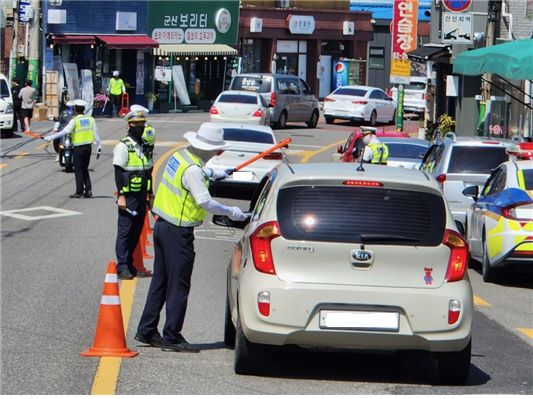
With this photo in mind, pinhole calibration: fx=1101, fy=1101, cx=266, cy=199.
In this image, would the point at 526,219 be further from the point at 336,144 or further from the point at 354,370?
the point at 336,144

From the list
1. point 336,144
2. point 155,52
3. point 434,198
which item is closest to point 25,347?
point 434,198

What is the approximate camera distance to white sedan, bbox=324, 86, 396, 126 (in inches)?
1681

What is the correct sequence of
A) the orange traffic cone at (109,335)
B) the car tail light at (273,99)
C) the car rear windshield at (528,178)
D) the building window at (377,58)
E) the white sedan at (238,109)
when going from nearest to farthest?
the orange traffic cone at (109,335) → the car rear windshield at (528,178) → the white sedan at (238,109) → the car tail light at (273,99) → the building window at (377,58)

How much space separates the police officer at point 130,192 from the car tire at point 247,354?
4.79 meters

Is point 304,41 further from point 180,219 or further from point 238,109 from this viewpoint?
point 180,219

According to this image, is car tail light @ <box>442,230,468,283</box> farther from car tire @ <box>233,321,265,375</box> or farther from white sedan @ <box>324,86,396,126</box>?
white sedan @ <box>324,86,396,126</box>

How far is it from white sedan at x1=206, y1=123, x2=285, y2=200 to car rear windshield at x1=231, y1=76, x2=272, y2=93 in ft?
53.2

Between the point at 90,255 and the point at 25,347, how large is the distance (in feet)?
18.5

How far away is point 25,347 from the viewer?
8484 mm

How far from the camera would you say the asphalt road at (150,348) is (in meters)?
7.50

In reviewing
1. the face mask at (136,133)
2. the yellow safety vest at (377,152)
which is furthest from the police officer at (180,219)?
the yellow safety vest at (377,152)

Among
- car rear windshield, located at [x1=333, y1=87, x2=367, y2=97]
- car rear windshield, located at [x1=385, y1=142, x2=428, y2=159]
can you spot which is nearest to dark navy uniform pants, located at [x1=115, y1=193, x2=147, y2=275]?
car rear windshield, located at [x1=385, y1=142, x2=428, y2=159]

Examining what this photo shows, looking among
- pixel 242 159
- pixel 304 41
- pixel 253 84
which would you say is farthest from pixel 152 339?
pixel 304 41

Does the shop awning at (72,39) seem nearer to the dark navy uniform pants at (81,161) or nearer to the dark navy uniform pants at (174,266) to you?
the dark navy uniform pants at (81,161)
